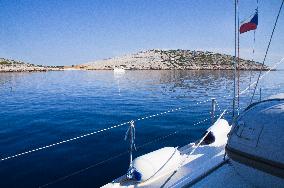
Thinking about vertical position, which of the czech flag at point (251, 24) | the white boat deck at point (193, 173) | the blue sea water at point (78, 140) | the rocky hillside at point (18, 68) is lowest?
the blue sea water at point (78, 140)

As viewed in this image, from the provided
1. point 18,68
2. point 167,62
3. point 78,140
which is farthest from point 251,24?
point 167,62

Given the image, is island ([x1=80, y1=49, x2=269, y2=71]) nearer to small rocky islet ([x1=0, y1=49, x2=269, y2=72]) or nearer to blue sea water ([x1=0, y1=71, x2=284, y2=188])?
small rocky islet ([x1=0, y1=49, x2=269, y2=72])

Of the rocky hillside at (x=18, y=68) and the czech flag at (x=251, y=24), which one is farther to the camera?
the rocky hillside at (x=18, y=68)

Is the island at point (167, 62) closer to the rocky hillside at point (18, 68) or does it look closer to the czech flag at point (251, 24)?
the rocky hillside at point (18, 68)

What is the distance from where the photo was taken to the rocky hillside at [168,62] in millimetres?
153125

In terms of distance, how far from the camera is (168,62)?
166 metres

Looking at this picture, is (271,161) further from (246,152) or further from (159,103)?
(159,103)

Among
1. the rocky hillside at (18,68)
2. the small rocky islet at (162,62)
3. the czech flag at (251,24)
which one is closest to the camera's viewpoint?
the czech flag at (251,24)

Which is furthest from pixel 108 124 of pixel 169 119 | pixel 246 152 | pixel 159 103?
pixel 246 152

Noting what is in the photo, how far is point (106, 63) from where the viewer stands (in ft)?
547

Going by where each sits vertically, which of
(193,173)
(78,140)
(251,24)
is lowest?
(78,140)

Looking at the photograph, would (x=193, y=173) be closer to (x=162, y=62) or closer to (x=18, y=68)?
(x=18, y=68)

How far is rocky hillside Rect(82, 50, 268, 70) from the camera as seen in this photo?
6029 inches

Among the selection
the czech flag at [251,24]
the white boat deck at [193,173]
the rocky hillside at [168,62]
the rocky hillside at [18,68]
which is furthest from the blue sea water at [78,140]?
the rocky hillside at [168,62]
